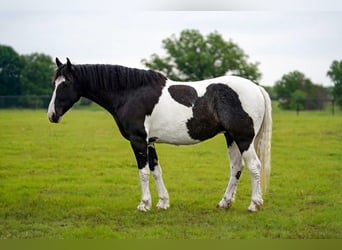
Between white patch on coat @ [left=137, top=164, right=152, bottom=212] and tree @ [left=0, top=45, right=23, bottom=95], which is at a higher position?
tree @ [left=0, top=45, right=23, bottom=95]

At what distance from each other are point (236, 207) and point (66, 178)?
3355 mm

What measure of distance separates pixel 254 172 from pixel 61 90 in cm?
272

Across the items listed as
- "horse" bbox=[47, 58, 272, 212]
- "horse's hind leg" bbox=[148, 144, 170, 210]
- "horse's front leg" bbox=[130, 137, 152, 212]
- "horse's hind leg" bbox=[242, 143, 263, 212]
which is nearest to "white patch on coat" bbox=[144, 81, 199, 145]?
"horse" bbox=[47, 58, 272, 212]

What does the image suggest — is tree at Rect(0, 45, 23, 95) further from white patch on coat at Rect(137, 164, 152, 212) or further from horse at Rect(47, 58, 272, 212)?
white patch on coat at Rect(137, 164, 152, 212)

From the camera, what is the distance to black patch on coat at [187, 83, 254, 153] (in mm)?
4969

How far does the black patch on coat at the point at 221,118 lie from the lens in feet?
16.3

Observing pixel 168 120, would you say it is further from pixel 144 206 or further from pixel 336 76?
pixel 336 76

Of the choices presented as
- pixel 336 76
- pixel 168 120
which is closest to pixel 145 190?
pixel 168 120

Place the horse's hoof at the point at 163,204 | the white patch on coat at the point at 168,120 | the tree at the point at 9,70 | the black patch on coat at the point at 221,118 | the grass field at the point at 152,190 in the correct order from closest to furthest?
the grass field at the point at 152,190
the black patch on coat at the point at 221,118
the white patch on coat at the point at 168,120
the horse's hoof at the point at 163,204
the tree at the point at 9,70

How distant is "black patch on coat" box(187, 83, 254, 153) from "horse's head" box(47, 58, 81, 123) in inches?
63.6

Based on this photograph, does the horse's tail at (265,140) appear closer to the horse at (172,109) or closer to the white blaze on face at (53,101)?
the horse at (172,109)

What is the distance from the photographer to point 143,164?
17.0ft

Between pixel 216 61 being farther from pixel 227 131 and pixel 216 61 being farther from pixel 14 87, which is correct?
pixel 227 131

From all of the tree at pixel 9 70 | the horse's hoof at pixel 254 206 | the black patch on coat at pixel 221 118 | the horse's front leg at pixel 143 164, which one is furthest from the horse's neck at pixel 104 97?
the tree at pixel 9 70
